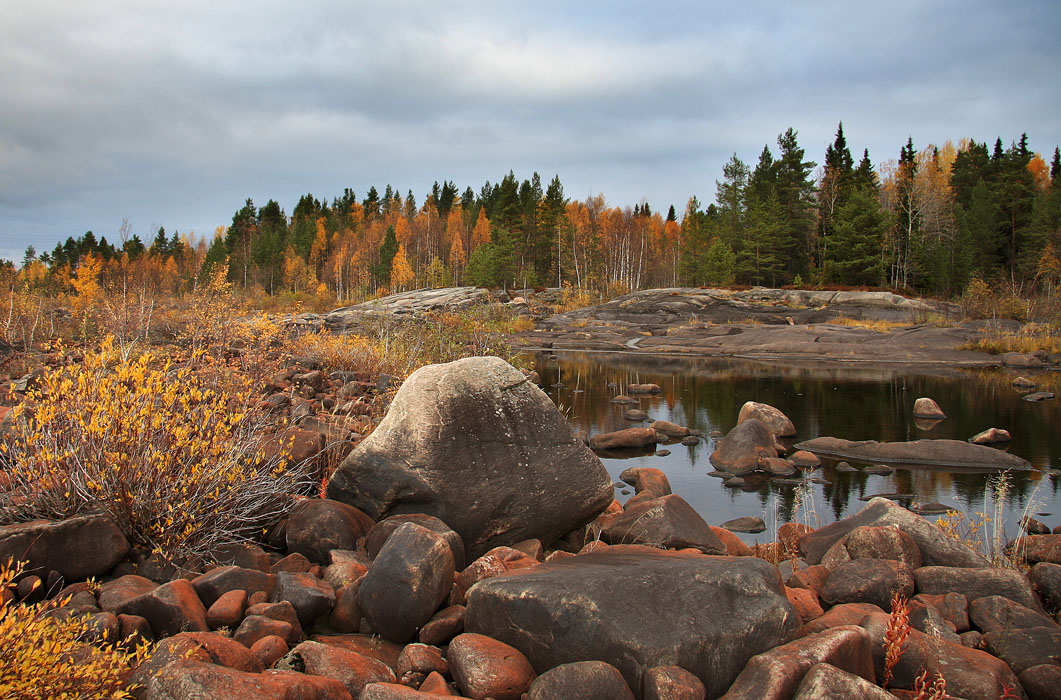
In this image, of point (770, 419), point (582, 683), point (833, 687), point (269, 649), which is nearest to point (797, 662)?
point (833, 687)

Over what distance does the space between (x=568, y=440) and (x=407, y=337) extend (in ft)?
39.9

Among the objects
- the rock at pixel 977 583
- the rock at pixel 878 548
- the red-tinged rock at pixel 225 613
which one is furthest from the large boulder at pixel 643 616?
the rock at pixel 878 548

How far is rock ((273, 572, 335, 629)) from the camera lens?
4.54m

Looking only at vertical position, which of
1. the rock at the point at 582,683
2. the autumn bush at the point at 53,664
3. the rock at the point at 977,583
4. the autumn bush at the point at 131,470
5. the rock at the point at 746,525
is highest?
the autumn bush at the point at 131,470

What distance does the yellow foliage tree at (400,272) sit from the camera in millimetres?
77500

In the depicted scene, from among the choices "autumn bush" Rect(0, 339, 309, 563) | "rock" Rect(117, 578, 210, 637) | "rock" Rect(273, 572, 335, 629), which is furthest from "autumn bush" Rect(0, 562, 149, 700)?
"autumn bush" Rect(0, 339, 309, 563)

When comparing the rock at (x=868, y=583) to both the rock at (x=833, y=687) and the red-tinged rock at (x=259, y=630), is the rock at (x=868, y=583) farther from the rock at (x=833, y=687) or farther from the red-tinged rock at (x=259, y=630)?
the red-tinged rock at (x=259, y=630)

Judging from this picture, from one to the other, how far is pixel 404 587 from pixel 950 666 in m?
3.63

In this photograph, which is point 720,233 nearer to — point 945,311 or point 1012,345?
point 945,311

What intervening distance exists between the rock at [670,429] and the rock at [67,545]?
12124 mm

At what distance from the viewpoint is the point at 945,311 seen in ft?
150

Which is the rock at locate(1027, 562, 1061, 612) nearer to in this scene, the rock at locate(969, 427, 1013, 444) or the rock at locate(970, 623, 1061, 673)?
the rock at locate(970, 623, 1061, 673)

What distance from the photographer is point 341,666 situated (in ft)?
12.5

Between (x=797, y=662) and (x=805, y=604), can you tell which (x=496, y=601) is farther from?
(x=805, y=604)
